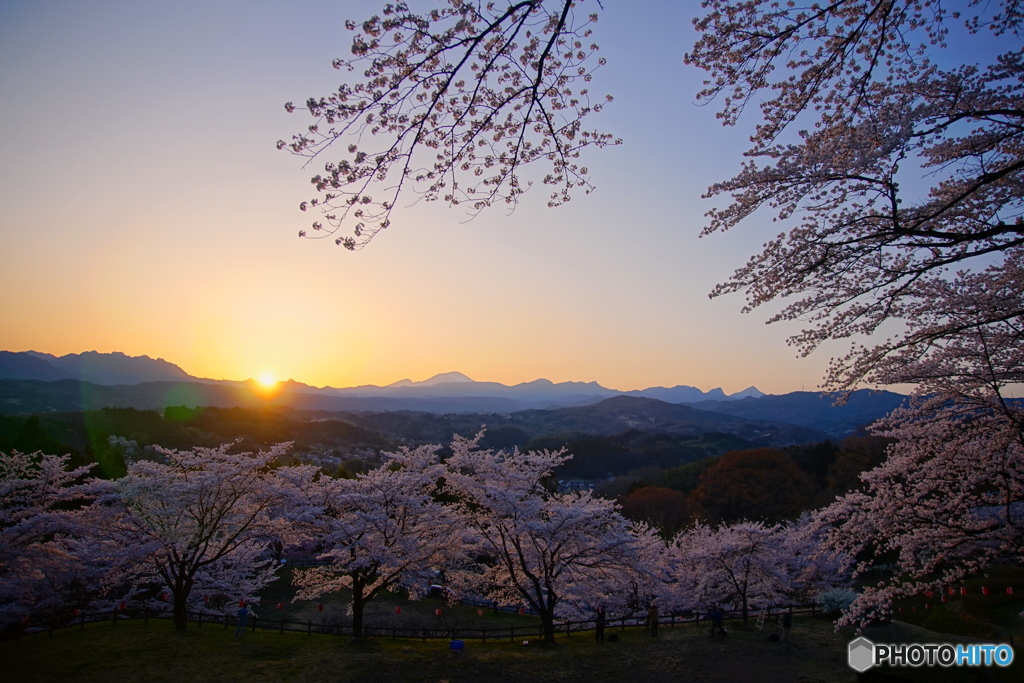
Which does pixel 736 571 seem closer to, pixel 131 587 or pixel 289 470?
pixel 289 470

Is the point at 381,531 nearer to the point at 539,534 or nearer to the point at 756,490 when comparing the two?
the point at 539,534

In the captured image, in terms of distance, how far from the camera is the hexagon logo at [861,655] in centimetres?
1120

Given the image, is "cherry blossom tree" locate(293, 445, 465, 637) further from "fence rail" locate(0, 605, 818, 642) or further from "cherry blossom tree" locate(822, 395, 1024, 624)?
"cherry blossom tree" locate(822, 395, 1024, 624)

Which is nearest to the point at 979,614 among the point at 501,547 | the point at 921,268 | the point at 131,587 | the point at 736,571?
the point at 736,571

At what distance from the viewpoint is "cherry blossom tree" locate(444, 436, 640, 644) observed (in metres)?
14.5

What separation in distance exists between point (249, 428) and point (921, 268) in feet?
276

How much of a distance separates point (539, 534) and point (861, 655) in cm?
797

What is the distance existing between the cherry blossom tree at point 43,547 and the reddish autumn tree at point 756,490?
32699 mm

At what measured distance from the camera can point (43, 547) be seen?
1297 centimetres

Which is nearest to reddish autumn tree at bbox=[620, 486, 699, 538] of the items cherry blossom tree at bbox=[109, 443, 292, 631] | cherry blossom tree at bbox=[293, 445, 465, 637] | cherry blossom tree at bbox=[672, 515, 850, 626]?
cherry blossom tree at bbox=[672, 515, 850, 626]

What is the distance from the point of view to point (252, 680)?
1072 cm

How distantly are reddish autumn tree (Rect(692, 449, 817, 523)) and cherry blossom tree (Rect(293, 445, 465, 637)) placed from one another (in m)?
25.6

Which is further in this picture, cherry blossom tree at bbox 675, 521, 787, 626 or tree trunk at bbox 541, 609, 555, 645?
cherry blossom tree at bbox 675, 521, 787, 626

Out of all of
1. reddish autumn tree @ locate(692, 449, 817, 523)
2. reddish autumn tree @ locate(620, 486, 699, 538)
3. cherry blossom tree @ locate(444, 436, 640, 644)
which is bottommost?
reddish autumn tree @ locate(620, 486, 699, 538)
